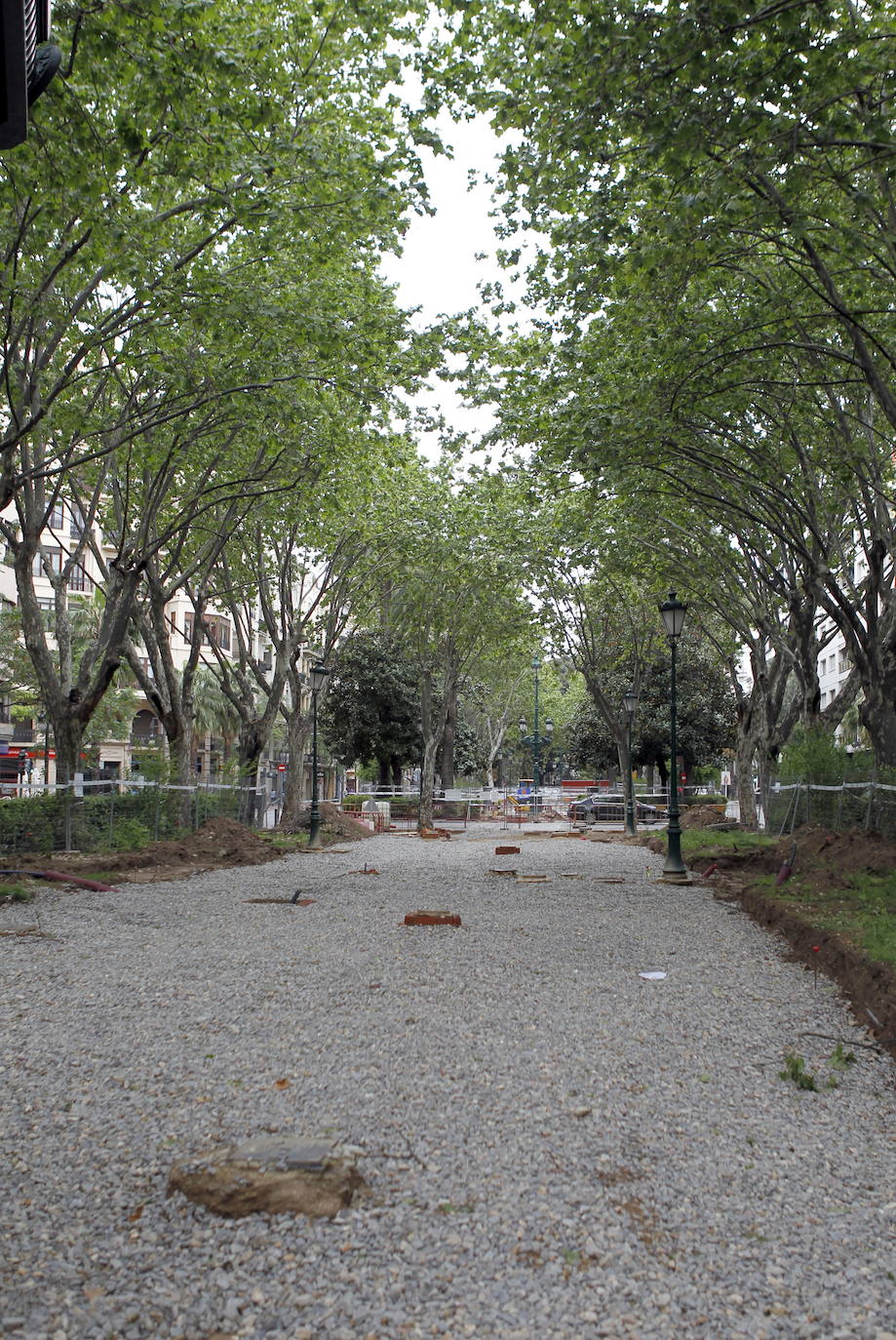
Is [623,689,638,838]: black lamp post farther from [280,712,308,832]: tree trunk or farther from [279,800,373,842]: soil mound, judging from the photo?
[280,712,308,832]: tree trunk

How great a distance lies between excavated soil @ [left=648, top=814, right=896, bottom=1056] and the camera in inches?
253

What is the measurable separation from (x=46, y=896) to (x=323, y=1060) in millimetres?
7535

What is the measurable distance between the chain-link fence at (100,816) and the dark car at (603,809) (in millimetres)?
20276

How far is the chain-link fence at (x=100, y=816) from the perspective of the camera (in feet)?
49.4

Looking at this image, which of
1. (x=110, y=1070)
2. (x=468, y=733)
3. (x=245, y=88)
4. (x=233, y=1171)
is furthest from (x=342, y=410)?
(x=468, y=733)

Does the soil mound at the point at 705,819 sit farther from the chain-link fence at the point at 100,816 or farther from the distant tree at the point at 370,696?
the chain-link fence at the point at 100,816

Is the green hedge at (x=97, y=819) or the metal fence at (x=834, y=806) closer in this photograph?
the metal fence at (x=834, y=806)

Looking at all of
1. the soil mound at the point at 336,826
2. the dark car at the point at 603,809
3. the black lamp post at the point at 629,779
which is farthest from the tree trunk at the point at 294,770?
the dark car at the point at 603,809

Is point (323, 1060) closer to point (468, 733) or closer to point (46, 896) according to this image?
point (46, 896)

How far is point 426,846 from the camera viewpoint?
23.2 m

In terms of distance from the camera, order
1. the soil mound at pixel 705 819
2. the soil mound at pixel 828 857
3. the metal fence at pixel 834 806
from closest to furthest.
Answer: the soil mound at pixel 828 857, the metal fence at pixel 834 806, the soil mound at pixel 705 819

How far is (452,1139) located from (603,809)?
37619 millimetres

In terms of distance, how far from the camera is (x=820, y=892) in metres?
10.9

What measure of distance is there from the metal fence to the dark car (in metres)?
18.1
